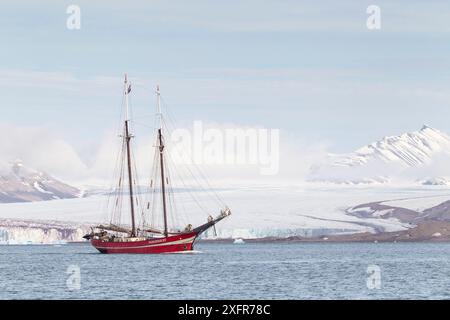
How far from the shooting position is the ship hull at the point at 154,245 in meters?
131

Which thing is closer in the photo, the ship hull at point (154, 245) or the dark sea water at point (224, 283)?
the dark sea water at point (224, 283)

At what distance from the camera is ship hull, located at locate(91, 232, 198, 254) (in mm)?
130750

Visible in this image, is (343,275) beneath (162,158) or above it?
beneath

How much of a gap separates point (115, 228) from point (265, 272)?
2048 inches

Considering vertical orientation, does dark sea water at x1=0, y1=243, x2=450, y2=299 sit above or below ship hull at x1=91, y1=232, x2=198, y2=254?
below

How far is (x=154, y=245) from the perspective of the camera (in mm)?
130750

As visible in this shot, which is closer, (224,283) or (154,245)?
(224,283)

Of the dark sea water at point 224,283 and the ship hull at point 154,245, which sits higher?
the ship hull at point 154,245

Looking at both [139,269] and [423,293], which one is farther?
[139,269]

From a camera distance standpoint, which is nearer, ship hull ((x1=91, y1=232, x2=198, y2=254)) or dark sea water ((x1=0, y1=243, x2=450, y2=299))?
dark sea water ((x1=0, y1=243, x2=450, y2=299))

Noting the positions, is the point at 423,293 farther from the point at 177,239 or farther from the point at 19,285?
the point at 177,239

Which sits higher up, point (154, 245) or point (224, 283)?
point (154, 245)
